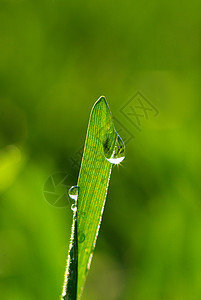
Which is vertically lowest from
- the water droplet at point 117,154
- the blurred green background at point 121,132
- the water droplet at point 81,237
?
the water droplet at point 81,237

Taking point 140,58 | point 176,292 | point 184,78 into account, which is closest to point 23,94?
point 140,58

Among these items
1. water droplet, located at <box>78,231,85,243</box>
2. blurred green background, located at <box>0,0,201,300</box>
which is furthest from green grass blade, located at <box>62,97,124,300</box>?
blurred green background, located at <box>0,0,201,300</box>

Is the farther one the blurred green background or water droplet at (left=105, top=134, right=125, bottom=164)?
the blurred green background

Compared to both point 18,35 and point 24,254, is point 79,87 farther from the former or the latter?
point 24,254

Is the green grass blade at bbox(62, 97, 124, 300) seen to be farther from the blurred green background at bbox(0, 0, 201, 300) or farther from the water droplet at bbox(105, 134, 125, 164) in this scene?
the blurred green background at bbox(0, 0, 201, 300)

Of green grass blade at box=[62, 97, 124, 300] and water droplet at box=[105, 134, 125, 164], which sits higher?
water droplet at box=[105, 134, 125, 164]

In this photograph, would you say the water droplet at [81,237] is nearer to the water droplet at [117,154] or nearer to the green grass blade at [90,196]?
the green grass blade at [90,196]

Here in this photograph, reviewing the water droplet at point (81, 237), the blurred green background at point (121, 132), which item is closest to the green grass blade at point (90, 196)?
the water droplet at point (81, 237)
